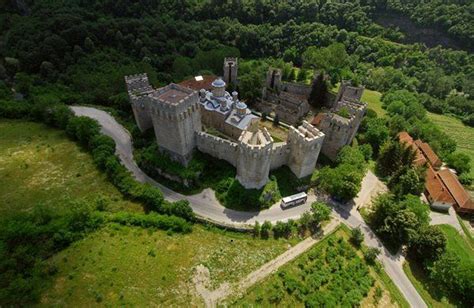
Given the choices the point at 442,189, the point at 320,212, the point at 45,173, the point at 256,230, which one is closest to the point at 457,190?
the point at 442,189

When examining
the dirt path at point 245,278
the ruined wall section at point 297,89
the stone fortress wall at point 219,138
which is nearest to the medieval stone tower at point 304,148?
the stone fortress wall at point 219,138

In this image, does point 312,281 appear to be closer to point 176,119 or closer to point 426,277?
point 426,277

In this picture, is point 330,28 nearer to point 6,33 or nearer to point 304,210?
point 304,210

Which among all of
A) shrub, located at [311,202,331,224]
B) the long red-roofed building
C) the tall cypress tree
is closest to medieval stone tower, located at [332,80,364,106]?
the tall cypress tree

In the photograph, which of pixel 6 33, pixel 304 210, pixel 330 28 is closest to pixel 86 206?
pixel 304 210

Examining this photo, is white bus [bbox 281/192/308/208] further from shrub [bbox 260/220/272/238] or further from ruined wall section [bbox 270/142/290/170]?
ruined wall section [bbox 270/142/290/170]
